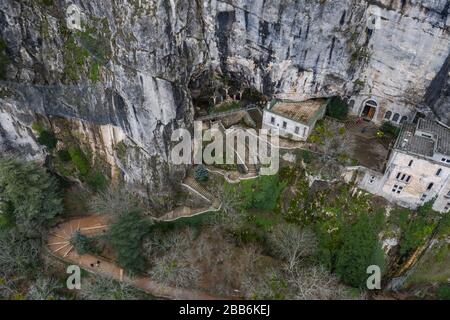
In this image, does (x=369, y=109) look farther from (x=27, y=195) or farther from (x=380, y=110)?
(x=27, y=195)

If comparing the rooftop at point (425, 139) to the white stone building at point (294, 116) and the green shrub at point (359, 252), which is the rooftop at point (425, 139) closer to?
the green shrub at point (359, 252)

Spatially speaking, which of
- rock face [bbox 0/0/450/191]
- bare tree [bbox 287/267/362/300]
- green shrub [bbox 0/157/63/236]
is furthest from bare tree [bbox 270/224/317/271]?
green shrub [bbox 0/157/63/236]

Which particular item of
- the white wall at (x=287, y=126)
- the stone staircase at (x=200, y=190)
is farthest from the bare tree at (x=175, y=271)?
the white wall at (x=287, y=126)

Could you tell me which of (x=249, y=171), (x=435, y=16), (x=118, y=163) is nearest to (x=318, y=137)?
(x=249, y=171)

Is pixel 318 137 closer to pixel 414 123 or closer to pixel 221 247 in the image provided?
pixel 414 123

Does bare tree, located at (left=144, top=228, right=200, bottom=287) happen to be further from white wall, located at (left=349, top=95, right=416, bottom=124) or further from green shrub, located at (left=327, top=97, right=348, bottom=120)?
white wall, located at (left=349, top=95, right=416, bottom=124)

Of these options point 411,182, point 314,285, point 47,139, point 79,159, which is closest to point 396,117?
point 411,182
